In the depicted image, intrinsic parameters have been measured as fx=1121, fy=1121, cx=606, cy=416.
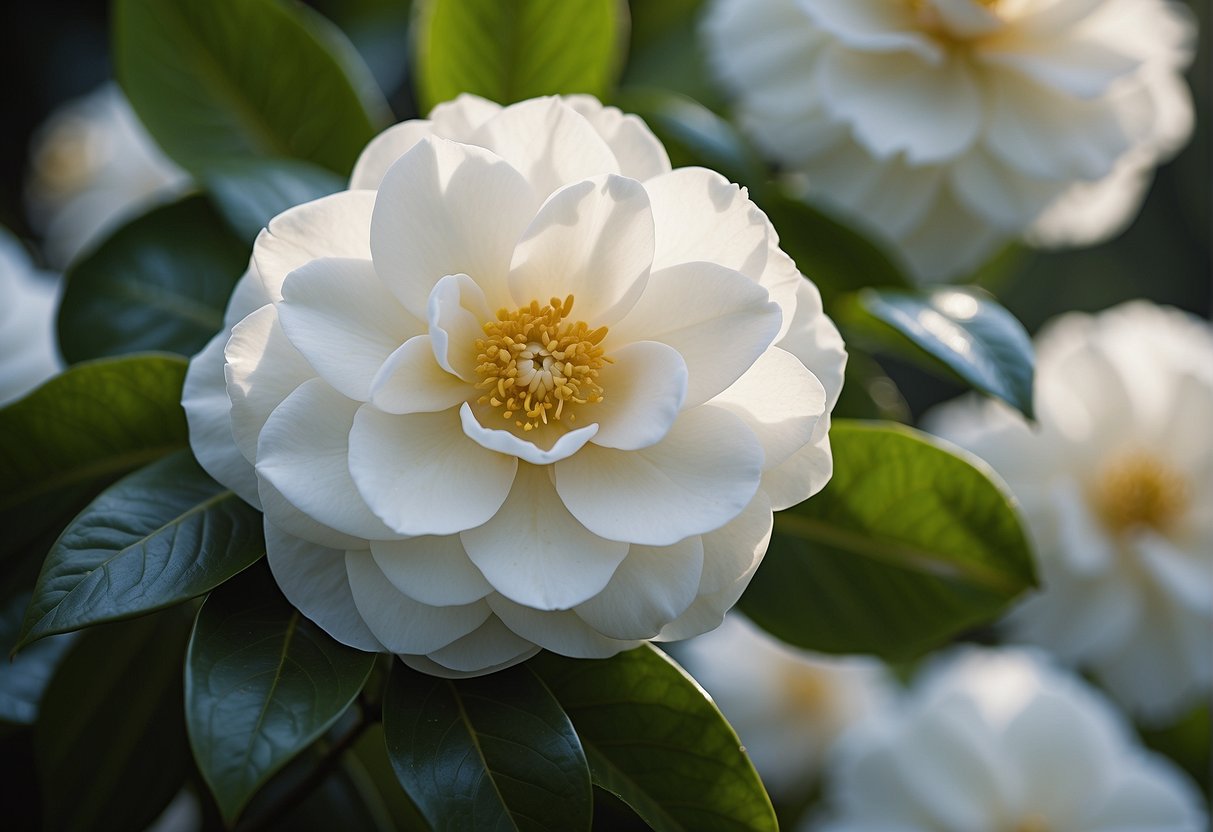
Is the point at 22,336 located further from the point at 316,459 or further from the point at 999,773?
the point at 999,773

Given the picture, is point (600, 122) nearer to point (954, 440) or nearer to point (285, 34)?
point (285, 34)

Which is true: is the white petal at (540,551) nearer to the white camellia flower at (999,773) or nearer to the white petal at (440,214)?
the white petal at (440,214)

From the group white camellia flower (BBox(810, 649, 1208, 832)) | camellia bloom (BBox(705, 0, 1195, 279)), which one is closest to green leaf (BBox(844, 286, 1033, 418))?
camellia bloom (BBox(705, 0, 1195, 279))

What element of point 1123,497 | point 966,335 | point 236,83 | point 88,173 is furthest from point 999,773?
point 88,173

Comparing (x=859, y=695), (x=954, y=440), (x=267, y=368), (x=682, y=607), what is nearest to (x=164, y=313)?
(x=267, y=368)

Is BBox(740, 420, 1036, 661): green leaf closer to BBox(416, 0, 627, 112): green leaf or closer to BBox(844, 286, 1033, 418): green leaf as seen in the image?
BBox(844, 286, 1033, 418): green leaf

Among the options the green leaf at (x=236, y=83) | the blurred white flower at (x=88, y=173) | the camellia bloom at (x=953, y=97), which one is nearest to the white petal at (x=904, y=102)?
the camellia bloom at (x=953, y=97)
